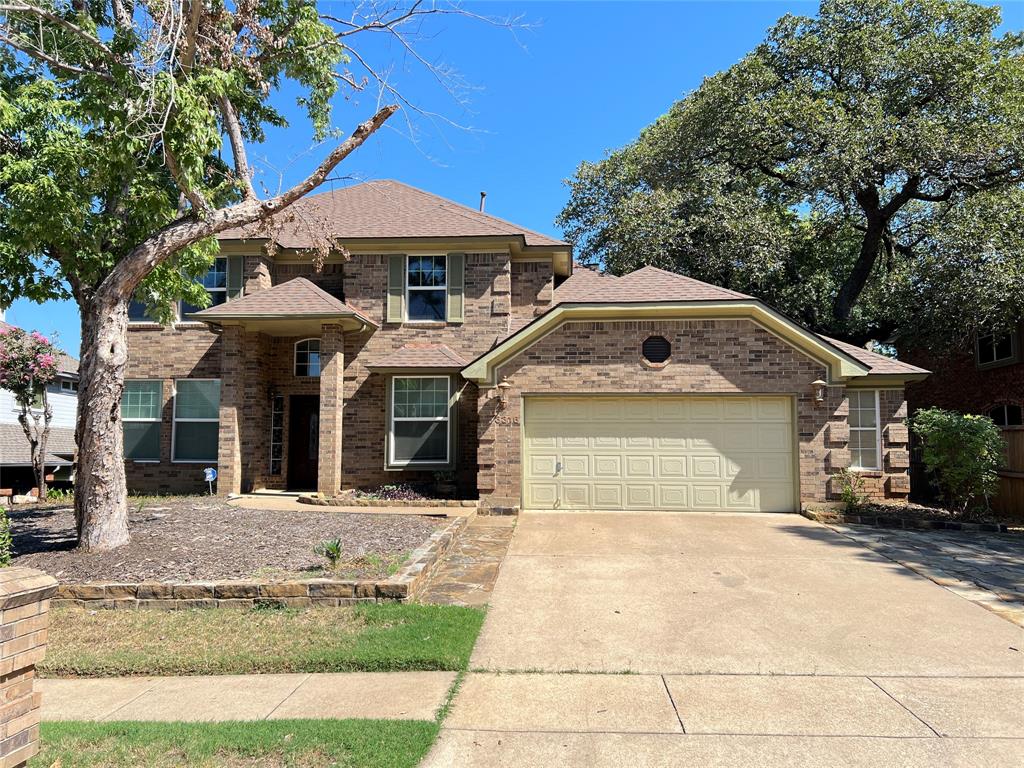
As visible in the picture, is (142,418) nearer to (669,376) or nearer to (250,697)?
(669,376)

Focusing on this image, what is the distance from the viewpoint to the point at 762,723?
3.92 meters

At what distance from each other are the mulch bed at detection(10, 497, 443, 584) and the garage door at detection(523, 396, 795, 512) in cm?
289

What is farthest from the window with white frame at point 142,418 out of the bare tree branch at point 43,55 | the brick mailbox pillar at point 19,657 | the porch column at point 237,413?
the brick mailbox pillar at point 19,657

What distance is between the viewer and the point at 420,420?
13898 mm

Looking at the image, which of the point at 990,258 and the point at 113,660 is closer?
the point at 113,660

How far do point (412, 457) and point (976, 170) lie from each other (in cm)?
1677

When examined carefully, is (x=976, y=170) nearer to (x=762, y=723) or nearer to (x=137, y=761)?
(x=762, y=723)

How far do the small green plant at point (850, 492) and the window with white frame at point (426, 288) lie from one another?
9212 mm

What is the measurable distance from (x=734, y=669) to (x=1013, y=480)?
10.6 m

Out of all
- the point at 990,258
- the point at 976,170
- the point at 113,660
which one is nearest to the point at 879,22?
the point at 976,170

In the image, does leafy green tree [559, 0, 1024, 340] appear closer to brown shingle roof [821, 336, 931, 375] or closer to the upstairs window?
the upstairs window

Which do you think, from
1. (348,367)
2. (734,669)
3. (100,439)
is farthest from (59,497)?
(734,669)

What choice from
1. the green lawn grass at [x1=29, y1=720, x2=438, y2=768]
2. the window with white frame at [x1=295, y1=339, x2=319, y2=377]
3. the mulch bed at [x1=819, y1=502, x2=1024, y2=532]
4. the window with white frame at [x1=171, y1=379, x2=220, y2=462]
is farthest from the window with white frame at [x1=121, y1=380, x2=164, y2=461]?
the mulch bed at [x1=819, y1=502, x2=1024, y2=532]

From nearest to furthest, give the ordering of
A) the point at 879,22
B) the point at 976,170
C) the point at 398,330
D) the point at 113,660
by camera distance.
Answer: the point at 113,660 → the point at 398,330 → the point at 976,170 → the point at 879,22
